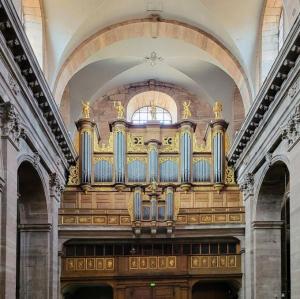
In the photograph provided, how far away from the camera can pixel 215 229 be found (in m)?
28.2

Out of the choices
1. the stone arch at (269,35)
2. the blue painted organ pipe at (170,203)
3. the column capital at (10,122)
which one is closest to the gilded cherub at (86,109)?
the blue painted organ pipe at (170,203)

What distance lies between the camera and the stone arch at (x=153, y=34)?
26.2 metres

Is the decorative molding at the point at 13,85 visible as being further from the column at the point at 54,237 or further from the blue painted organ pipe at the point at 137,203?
the blue painted organ pipe at the point at 137,203

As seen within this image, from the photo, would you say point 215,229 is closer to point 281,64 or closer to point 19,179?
point 19,179

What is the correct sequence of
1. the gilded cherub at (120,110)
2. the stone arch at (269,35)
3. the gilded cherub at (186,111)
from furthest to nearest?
the gilded cherub at (186,111) → the gilded cherub at (120,110) → the stone arch at (269,35)

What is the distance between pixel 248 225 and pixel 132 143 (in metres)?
6.60

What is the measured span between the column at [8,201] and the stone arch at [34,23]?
5449 millimetres

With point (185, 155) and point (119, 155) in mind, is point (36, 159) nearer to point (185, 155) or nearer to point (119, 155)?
→ point (119, 155)

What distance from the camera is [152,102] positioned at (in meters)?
33.3

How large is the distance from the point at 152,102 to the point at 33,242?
36.5 feet

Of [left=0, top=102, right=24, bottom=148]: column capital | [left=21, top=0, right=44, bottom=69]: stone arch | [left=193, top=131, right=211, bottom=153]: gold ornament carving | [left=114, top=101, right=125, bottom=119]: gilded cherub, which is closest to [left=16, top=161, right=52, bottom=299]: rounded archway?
[left=21, top=0, right=44, bottom=69]: stone arch

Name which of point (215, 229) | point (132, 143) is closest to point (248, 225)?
point (215, 229)

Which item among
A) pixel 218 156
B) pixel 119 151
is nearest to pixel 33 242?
pixel 119 151

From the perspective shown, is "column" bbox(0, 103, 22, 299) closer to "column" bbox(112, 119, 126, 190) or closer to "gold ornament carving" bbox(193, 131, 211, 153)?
"column" bbox(112, 119, 126, 190)
